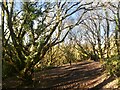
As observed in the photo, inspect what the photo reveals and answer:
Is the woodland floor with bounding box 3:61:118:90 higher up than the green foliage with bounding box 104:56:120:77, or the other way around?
the green foliage with bounding box 104:56:120:77

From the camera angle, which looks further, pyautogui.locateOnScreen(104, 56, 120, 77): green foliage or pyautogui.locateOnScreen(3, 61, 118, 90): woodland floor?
pyautogui.locateOnScreen(3, 61, 118, 90): woodland floor

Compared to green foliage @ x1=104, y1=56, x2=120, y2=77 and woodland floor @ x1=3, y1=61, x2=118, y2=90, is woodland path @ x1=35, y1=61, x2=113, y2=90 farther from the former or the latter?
green foliage @ x1=104, y1=56, x2=120, y2=77

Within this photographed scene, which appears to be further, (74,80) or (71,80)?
(71,80)

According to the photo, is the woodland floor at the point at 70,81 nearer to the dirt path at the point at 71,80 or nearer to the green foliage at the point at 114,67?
the dirt path at the point at 71,80

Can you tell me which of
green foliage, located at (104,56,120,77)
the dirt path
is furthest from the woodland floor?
green foliage, located at (104,56,120,77)

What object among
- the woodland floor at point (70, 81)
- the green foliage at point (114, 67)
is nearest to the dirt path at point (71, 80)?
the woodland floor at point (70, 81)

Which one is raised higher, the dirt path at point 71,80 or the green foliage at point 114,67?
the green foliage at point 114,67

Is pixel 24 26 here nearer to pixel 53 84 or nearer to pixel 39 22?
pixel 39 22

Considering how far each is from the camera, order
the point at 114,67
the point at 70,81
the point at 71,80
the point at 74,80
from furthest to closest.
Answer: the point at 71,80, the point at 74,80, the point at 70,81, the point at 114,67

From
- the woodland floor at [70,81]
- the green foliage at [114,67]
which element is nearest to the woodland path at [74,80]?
the woodland floor at [70,81]

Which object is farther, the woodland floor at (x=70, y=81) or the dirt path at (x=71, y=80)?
the dirt path at (x=71, y=80)

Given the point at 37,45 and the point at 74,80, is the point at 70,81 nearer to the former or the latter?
the point at 74,80

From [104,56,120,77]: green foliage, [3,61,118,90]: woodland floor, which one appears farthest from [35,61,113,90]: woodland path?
[104,56,120,77]: green foliage

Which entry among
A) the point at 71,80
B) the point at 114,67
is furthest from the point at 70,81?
the point at 114,67
